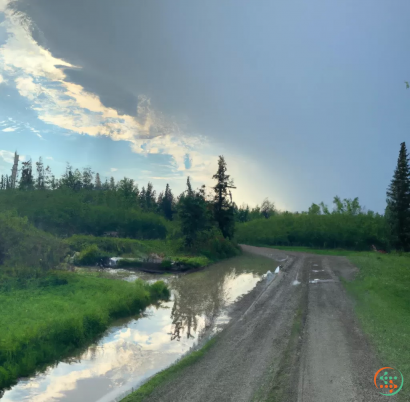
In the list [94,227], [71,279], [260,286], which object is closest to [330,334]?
[260,286]

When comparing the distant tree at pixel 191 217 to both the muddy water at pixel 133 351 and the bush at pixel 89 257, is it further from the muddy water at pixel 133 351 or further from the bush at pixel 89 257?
the muddy water at pixel 133 351

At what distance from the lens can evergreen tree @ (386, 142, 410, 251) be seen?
43188 mm

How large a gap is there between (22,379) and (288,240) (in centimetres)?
5656

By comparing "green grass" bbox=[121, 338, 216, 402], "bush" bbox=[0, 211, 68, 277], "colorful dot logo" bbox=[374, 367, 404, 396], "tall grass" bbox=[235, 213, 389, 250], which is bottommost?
"green grass" bbox=[121, 338, 216, 402]

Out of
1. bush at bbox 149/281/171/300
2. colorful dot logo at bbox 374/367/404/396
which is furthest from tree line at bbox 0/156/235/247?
colorful dot logo at bbox 374/367/404/396

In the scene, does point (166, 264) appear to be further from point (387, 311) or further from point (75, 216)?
point (75, 216)

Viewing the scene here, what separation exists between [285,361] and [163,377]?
301 cm

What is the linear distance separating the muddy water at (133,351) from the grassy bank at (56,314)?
0.39 m

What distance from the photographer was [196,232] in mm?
35781

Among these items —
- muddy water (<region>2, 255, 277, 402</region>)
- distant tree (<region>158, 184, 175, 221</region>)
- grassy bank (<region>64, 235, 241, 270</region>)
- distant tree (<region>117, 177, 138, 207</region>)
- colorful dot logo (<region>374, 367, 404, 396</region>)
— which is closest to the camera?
colorful dot logo (<region>374, 367, 404, 396</region>)

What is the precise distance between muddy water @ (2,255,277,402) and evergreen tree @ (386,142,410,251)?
32.9 m

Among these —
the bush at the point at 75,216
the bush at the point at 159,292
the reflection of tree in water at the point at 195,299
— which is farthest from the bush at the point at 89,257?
the bush at the point at 75,216

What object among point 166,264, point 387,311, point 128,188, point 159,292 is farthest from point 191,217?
point 128,188

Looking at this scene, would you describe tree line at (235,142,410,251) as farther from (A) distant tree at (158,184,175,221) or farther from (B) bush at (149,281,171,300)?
(B) bush at (149,281,171,300)
